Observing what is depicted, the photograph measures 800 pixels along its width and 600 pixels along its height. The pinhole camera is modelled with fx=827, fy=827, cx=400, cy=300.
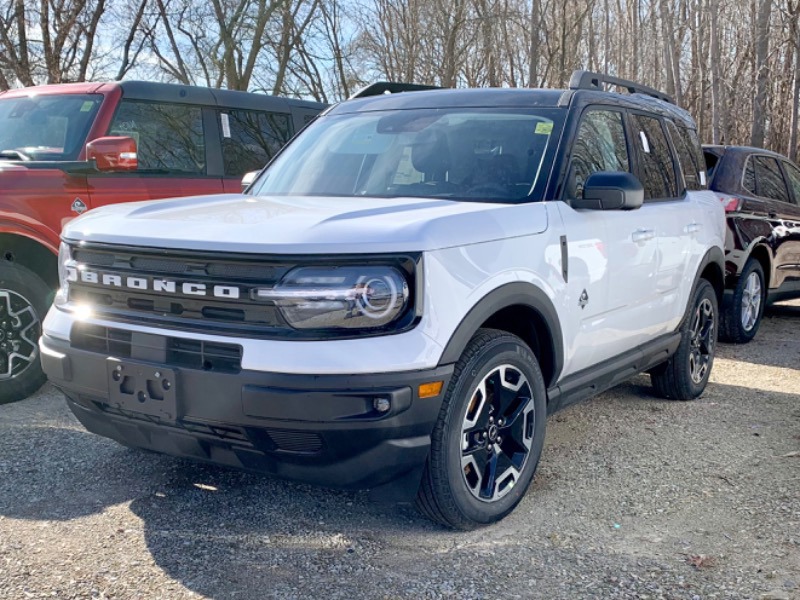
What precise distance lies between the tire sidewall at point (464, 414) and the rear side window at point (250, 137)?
3.73 meters

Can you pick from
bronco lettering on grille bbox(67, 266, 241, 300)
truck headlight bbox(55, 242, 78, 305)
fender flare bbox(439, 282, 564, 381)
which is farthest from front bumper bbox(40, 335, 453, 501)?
truck headlight bbox(55, 242, 78, 305)

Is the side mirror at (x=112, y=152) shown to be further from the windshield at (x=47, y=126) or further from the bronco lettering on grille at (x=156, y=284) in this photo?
the bronco lettering on grille at (x=156, y=284)

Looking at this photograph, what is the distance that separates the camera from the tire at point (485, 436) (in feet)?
10.3

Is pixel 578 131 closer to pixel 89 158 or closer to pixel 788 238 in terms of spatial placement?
pixel 89 158

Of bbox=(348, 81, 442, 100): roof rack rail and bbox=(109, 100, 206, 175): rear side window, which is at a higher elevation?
bbox=(348, 81, 442, 100): roof rack rail

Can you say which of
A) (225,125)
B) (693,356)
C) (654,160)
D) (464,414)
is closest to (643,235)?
(654,160)

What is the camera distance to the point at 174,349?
2986 millimetres

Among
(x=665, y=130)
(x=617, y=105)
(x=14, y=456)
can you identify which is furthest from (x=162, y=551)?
(x=665, y=130)

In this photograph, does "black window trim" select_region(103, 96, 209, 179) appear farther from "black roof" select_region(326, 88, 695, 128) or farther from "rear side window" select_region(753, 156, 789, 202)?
"rear side window" select_region(753, 156, 789, 202)

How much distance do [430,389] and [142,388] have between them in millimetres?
1044

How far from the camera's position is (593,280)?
156 inches

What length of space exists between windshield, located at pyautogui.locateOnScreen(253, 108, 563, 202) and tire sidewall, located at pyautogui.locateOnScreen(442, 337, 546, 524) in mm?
761

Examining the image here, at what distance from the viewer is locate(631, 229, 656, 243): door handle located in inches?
171

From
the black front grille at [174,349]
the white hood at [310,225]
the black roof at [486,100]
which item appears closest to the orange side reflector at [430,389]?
the white hood at [310,225]
